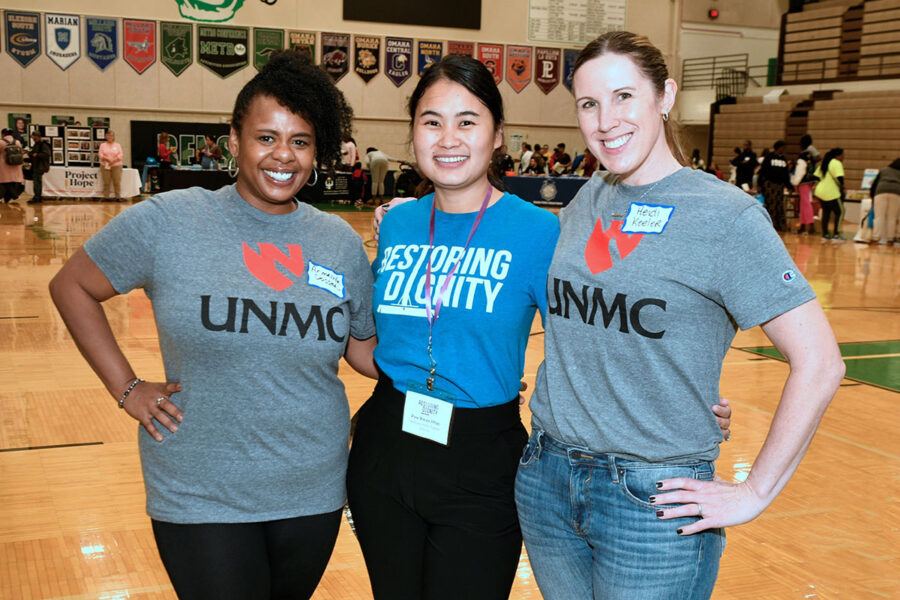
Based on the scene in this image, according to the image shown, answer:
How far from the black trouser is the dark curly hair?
713mm

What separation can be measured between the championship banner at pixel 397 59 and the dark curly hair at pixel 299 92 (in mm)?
23447

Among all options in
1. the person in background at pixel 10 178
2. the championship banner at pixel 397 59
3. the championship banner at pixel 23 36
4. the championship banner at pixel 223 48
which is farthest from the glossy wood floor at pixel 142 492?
the championship banner at pixel 397 59

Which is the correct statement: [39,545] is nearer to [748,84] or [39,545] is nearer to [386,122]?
[386,122]

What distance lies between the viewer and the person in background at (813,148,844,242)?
1644cm

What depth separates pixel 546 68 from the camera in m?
26.3

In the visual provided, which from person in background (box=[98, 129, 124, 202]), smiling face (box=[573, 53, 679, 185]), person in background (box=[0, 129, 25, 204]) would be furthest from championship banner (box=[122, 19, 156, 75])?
smiling face (box=[573, 53, 679, 185])

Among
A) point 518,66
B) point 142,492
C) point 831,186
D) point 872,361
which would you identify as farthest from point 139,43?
point 142,492

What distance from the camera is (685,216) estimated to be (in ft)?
5.51

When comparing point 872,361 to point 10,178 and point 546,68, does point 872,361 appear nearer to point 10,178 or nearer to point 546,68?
point 10,178

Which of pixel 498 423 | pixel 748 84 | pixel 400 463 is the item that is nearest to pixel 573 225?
pixel 498 423

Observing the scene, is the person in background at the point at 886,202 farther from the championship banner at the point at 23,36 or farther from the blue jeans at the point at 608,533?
the championship banner at the point at 23,36

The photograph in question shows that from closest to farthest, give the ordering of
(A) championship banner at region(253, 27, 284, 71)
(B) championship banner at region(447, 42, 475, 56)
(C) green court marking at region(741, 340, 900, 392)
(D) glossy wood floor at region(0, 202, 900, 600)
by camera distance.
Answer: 1. (D) glossy wood floor at region(0, 202, 900, 600)
2. (C) green court marking at region(741, 340, 900, 392)
3. (A) championship banner at region(253, 27, 284, 71)
4. (B) championship banner at region(447, 42, 475, 56)

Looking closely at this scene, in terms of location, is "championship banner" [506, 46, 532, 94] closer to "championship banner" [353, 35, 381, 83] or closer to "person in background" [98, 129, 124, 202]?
"championship banner" [353, 35, 381, 83]

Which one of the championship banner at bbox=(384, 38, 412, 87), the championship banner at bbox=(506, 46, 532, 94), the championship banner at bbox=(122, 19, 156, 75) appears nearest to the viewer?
the championship banner at bbox=(122, 19, 156, 75)
